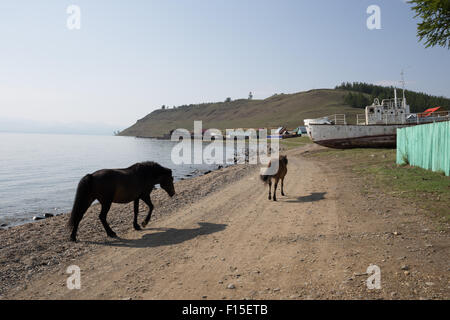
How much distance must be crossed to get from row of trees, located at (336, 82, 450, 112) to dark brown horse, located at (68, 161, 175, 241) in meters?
99.5

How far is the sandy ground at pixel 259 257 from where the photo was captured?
4742mm

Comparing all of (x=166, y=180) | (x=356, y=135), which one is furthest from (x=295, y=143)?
(x=166, y=180)

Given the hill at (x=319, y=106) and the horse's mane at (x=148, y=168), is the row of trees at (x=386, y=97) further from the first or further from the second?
the horse's mane at (x=148, y=168)

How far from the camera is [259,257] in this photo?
6070 millimetres

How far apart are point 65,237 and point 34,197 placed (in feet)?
40.4

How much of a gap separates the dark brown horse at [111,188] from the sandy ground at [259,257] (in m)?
0.73

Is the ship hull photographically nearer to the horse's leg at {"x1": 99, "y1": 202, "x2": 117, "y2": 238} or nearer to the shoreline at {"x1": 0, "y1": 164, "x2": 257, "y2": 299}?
the shoreline at {"x1": 0, "y1": 164, "x2": 257, "y2": 299}

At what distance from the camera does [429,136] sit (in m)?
13.8

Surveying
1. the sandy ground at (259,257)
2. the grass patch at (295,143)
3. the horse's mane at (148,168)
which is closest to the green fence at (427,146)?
the sandy ground at (259,257)

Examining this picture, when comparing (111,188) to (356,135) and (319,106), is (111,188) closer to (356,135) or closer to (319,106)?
(356,135)

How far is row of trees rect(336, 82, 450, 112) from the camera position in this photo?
112125mm

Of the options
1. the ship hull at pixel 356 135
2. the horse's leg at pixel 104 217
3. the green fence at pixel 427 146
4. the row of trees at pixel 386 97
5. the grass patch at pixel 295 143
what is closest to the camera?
the horse's leg at pixel 104 217

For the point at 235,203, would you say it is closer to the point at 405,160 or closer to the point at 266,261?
the point at 266,261
